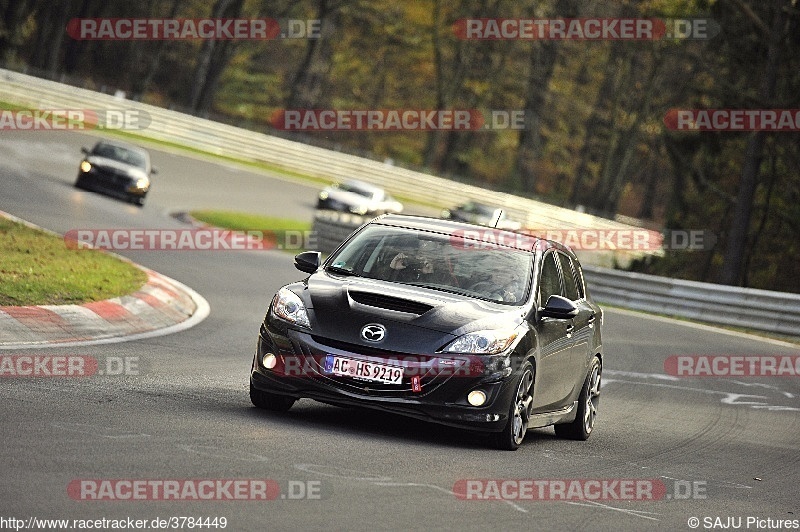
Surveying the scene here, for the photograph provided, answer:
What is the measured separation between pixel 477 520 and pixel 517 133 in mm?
77342

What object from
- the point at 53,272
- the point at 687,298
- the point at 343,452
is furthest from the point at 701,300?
the point at 343,452

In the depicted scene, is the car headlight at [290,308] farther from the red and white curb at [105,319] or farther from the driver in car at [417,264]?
the red and white curb at [105,319]

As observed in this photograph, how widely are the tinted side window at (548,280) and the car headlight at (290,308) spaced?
1.90 metres

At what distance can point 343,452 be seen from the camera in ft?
28.0

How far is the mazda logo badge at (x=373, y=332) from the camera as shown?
929 cm

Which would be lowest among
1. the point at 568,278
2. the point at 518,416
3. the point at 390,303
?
the point at 518,416

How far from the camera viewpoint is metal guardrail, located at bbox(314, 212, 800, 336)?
27234mm

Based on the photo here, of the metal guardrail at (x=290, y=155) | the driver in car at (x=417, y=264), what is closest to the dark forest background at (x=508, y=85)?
the metal guardrail at (x=290, y=155)

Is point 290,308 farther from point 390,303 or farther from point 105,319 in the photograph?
point 105,319

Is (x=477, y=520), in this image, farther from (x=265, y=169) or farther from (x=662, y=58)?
(x=662, y=58)

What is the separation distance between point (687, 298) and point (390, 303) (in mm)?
20313

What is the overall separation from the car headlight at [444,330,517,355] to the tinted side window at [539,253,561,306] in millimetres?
1021

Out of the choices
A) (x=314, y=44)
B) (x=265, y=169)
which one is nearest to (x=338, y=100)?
(x=314, y=44)

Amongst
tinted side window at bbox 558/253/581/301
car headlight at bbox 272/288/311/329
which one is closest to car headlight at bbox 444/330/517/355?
car headlight at bbox 272/288/311/329
